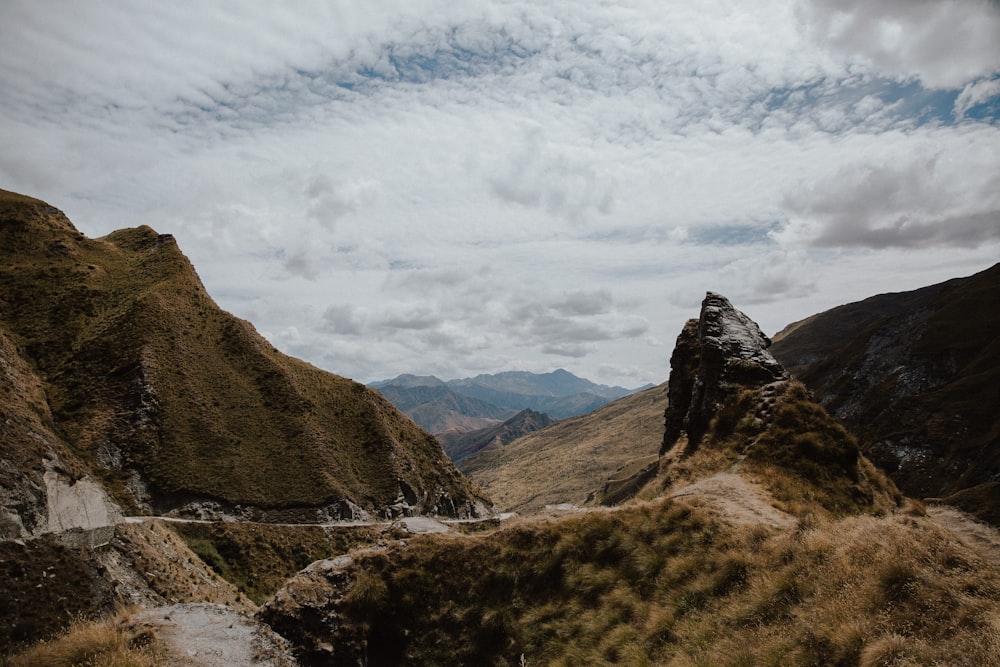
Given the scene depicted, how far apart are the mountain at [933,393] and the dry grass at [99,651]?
261 ft

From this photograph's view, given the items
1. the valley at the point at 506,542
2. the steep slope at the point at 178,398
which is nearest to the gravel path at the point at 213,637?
the valley at the point at 506,542

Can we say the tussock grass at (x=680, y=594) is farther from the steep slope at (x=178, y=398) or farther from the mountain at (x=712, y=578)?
the steep slope at (x=178, y=398)

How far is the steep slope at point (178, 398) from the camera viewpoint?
95.9 m

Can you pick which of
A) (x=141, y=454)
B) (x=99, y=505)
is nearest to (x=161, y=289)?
(x=141, y=454)

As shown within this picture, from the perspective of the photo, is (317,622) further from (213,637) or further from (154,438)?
(154,438)

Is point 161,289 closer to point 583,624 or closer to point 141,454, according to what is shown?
point 141,454

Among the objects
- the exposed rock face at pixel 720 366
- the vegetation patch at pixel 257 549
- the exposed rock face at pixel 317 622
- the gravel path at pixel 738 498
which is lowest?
the vegetation patch at pixel 257 549

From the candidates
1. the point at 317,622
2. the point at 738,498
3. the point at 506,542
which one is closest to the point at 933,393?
the point at 738,498

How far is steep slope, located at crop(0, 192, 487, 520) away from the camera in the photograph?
95938 millimetres

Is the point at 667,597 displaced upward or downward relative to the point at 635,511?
downward

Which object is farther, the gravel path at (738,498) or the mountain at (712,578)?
the gravel path at (738,498)

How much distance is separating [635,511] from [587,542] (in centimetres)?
202

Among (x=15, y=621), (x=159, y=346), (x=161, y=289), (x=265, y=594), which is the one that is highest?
(x=161, y=289)

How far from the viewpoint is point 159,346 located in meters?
114
